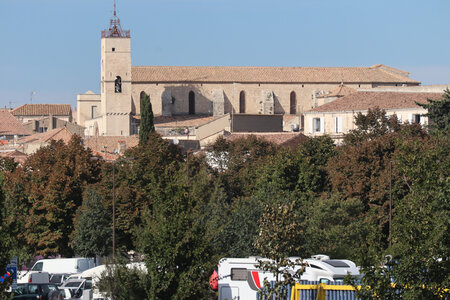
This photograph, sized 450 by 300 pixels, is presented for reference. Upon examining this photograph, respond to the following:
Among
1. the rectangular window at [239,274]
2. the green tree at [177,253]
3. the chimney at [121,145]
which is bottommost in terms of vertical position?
the rectangular window at [239,274]

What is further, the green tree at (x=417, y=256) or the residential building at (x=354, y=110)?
the residential building at (x=354, y=110)

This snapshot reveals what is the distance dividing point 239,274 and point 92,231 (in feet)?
→ 60.1

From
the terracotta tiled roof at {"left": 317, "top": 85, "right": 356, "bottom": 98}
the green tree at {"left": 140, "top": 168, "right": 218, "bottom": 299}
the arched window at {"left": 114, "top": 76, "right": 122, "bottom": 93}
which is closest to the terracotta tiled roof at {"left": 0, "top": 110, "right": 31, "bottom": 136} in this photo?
the arched window at {"left": 114, "top": 76, "right": 122, "bottom": 93}

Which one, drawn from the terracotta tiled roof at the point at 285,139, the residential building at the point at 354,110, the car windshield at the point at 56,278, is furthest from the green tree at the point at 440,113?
the car windshield at the point at 56,278

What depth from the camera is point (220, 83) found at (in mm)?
105875

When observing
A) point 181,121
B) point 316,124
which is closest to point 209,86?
point 181,121

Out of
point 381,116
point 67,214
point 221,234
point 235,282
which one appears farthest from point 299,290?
point 381,116

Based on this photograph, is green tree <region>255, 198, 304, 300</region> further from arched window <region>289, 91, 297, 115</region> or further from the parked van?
arched window <region>289, 91, 297, 115</region>

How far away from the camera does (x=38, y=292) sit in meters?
34.1

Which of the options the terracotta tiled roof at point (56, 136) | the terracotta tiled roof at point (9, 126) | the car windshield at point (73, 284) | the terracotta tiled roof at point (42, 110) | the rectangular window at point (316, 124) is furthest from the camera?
the terracotta tiled roof at point (42, 110)

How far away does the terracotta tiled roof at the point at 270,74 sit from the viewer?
344 ft

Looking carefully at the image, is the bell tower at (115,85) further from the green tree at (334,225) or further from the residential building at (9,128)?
the green tree at (334,225)

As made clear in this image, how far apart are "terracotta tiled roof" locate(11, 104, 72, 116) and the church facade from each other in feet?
118

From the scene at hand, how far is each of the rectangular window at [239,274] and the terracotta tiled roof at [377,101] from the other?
158ft
